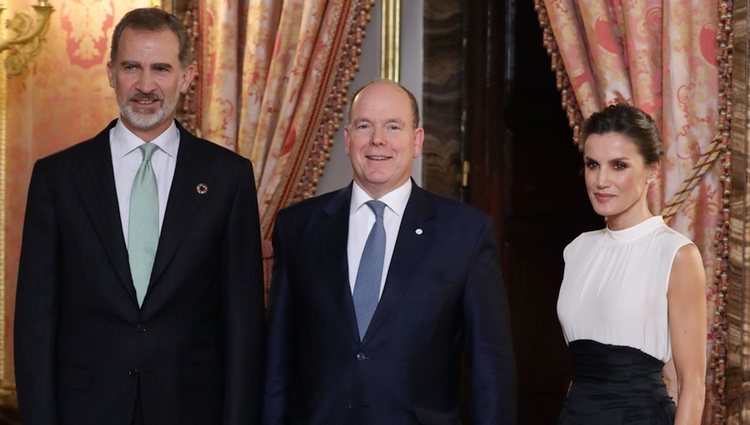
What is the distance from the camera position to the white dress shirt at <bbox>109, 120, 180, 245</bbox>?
2.84 meters

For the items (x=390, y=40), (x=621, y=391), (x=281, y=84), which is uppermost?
(x=390, y=40)

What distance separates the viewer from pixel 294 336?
9.48 feet

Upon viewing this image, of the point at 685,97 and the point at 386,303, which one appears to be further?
the point at 685,97

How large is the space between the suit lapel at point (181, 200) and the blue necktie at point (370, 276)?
0.46 metres

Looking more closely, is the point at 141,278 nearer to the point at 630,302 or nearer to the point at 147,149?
the point at 147,149

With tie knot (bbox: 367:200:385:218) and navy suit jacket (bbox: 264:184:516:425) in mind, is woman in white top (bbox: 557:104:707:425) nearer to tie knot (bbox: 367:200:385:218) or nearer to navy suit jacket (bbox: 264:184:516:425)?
navy suit jacket (bbox: 264:184:516:425)

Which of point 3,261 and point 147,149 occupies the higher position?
point 147,149

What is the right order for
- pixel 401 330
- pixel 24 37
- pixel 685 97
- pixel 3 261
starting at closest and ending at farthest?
pixel 401 330 → pixel 685 97 → pixel 24 37 → pixel 3 261

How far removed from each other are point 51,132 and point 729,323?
9.39ft

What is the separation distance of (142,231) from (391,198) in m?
0.65

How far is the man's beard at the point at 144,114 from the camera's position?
2855 mm

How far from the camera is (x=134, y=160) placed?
9.46 ft

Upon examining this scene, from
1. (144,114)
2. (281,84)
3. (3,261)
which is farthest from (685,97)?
(3,261)

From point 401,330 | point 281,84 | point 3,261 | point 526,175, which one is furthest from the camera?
point 3,261
